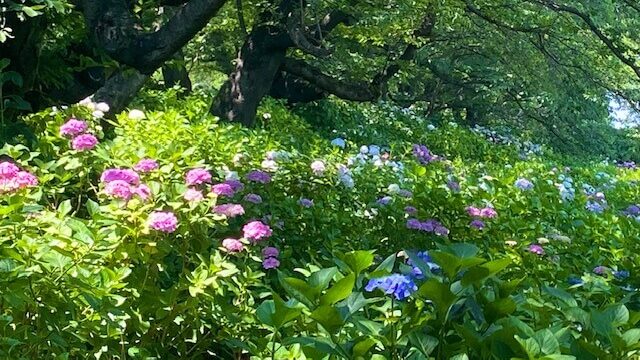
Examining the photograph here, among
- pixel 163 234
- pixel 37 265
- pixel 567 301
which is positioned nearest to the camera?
pixel 567 301

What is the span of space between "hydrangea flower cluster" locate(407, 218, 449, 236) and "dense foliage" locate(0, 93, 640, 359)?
0.05ft

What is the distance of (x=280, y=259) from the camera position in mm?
3494

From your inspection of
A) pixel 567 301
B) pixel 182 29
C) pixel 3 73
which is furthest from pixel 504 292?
pixel 3 73

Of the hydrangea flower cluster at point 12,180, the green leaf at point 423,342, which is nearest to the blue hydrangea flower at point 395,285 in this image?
the green leaf at point 423,342

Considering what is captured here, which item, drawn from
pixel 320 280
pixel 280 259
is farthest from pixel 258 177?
pixel 320 280

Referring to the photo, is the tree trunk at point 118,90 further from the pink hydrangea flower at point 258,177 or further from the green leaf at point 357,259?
the green leaf at point 357,259

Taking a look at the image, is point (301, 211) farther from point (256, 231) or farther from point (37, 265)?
point (37, 265)

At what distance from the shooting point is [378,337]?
5.11 ft

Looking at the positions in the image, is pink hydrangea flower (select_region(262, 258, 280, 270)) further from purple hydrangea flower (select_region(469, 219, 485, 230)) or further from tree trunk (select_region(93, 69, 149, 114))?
tree trunk (select_region(93, 69, 149, 114))

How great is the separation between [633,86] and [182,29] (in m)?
14.7

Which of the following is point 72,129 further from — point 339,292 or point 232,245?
point 339,292

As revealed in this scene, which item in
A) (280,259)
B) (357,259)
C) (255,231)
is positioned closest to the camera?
(357,259)

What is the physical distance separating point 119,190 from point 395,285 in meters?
1.40

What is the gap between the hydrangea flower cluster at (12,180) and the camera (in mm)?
2859
